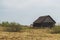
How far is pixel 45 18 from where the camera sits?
38469 millimetres

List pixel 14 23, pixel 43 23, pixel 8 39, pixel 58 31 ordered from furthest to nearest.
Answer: pixel 43 23
pixel 14 23
pixel 58 31
pixel 8 39

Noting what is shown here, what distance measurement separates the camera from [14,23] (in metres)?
25.6

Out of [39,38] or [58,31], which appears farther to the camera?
[58,31]

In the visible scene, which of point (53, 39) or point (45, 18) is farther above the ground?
point (45, 18)

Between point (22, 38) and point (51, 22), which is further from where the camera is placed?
point (51, 22)

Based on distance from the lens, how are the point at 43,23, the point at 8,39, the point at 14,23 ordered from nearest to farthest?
1. the point at 8,39
2. the point at 14,23
3. the point at 43,23

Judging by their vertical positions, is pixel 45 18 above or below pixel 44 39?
above

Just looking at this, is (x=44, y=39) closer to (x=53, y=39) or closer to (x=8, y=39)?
(x=53, y=39)

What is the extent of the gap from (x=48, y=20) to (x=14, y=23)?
558 inches

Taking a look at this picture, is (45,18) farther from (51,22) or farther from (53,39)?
(53,39)

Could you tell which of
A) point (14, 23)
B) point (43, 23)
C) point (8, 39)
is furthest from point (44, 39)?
point (43, 23)

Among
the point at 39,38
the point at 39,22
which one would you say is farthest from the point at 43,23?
the point at 39,38

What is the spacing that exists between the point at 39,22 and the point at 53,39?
22573mm

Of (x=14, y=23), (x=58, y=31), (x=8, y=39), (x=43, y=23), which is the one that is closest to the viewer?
(x=8, y=39)
